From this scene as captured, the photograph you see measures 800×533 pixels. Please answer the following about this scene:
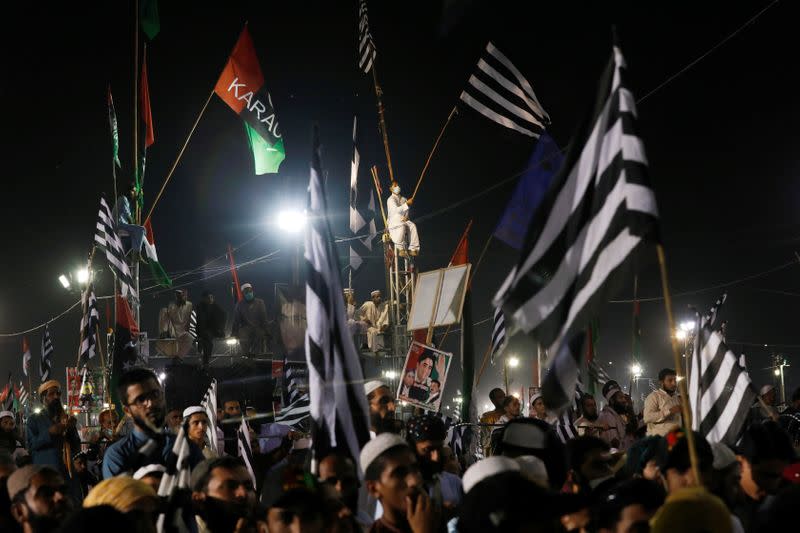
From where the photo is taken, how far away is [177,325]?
2167 cm

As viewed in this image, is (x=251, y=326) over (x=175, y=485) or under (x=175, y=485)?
over

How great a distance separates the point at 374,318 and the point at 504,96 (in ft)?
25.5

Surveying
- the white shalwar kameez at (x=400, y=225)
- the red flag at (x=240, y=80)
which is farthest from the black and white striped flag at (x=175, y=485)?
the white shalwar kameez at (x=400, y=225)

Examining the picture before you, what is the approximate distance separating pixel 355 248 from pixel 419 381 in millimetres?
12426

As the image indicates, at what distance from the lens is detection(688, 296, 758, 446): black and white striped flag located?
8172mm

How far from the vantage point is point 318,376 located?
5965 millimetres

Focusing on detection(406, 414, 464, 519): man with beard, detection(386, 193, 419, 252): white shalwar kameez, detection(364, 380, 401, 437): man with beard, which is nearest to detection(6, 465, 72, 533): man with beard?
detection(406, 414, 464, 519): man with beard

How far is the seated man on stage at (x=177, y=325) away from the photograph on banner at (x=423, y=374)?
10626 mm

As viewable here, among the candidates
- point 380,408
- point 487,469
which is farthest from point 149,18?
point 487,469

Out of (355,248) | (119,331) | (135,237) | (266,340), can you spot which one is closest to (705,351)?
(119,331)

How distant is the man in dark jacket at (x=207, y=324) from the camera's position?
20.5m

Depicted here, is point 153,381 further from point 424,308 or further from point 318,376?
point 424,308

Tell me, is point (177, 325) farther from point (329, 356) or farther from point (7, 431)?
point (329, 356)

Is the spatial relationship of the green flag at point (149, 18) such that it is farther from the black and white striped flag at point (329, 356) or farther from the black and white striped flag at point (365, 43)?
the black and white striped flag at point (329, 356)
